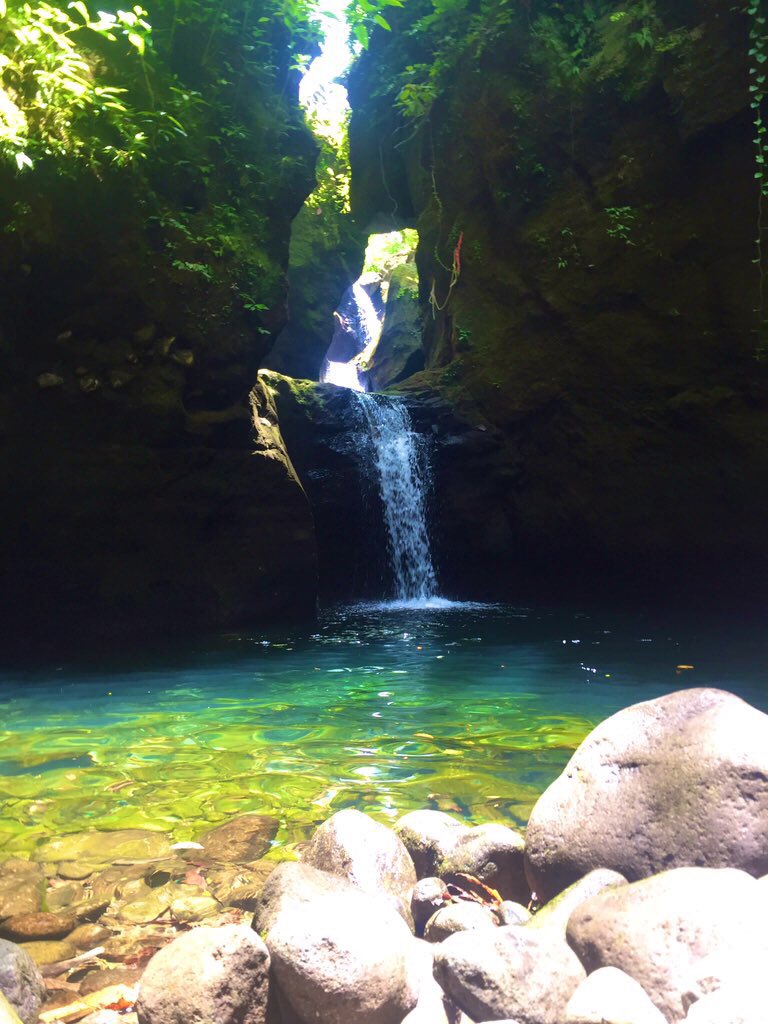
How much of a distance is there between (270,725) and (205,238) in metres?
6.02

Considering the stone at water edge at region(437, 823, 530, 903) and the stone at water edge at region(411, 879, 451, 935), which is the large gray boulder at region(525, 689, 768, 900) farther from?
the stone at water edge at region(411, 879, 451, 935)

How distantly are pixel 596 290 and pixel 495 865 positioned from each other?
31.1ft

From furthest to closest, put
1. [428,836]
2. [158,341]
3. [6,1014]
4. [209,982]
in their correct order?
[158,341]
[428,836]
[209,982]
[6,1014]

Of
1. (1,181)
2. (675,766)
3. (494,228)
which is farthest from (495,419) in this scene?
(675,766)

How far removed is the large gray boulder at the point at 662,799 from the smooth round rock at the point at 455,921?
0.34 m

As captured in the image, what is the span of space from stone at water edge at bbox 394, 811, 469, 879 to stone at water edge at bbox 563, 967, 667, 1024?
3.27 ft

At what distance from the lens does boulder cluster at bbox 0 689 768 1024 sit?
180 cm

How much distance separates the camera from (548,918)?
2.23 metres

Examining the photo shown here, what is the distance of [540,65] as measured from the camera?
1085cm

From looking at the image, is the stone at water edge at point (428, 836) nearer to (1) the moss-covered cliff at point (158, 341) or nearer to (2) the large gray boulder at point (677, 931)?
(2) the large gray boulder at point (677, 931)

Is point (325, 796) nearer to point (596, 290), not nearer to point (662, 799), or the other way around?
point (662, 799)

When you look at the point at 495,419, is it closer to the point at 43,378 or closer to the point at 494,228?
the point at 494,228

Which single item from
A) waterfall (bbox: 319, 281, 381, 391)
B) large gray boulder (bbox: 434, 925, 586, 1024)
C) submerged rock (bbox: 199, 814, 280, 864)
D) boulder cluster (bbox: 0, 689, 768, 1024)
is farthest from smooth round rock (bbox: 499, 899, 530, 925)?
waterfall (bbox: 319, 281, 381, 391)

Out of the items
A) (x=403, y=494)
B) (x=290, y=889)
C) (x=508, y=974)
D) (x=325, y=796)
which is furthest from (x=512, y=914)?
(x=403, y=494)
